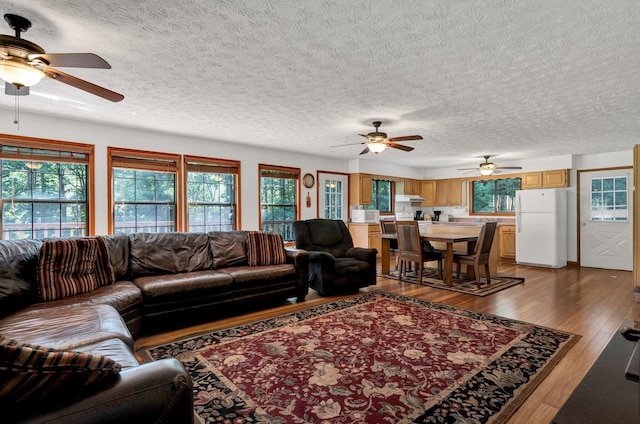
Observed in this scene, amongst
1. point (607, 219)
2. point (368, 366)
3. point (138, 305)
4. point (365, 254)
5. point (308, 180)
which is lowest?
point (368, 366)

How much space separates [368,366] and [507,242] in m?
6.44

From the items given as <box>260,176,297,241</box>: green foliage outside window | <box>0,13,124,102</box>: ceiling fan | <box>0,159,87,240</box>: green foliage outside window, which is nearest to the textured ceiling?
<box>0,13,124,102</box>: ceiling fan

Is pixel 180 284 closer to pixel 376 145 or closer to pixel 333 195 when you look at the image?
pixel 376 145

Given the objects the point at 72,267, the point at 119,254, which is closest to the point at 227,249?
the point at 119,254

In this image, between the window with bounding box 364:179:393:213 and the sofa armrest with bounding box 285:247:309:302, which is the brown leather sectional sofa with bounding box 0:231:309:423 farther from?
the window with bounding box 364:179:393:213

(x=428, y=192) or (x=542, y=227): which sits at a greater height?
(x=428, y=192)

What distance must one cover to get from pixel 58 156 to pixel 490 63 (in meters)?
5.07

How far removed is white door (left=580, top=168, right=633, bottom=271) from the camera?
6328mm

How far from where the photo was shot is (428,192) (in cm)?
950

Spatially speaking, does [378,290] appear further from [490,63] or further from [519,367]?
[490,63]

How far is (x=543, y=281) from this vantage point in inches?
212

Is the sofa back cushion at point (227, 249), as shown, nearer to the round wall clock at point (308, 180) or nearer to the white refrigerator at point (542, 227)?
the round wall clock at point (308, 180)

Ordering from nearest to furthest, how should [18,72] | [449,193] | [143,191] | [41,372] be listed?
[41,372]
[18,72]
[143,191]
[449,193]

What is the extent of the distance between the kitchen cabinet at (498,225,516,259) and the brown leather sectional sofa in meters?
5.54
